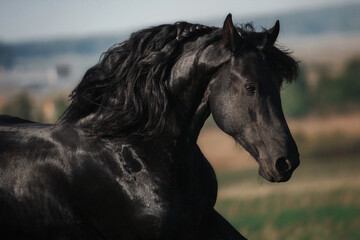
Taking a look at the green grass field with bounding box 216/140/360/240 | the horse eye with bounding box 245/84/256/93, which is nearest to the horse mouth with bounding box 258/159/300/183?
the horse eye with bounding box 245/84/256/93

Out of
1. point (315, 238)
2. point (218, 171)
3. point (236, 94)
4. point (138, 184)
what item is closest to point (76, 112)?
point (138, 184)

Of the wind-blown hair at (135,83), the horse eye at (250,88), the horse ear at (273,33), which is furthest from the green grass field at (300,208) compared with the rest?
the horse eye at (250,88)

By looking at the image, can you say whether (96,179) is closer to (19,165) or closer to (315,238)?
(19,165)

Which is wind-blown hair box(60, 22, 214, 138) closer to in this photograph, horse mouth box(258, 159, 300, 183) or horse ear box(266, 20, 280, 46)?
horse ear box(266, 20, 280, 46)

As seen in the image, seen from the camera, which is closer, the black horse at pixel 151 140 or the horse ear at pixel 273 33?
the black horse at pixel 151 140

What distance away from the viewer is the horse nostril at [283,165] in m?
4.30

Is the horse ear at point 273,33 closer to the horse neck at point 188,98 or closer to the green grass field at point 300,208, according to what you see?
the horse neck at point 188,98

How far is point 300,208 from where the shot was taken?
25031 mm

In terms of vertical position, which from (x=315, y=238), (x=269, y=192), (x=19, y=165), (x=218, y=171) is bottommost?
(x=218, y=171)

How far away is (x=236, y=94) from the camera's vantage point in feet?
14.7

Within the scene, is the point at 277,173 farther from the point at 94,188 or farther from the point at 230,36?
the point at 94,188

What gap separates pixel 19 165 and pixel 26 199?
0.23 metres

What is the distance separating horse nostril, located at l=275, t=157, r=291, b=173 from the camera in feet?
14.1

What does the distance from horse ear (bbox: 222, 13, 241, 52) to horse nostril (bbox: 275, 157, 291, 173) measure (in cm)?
73
